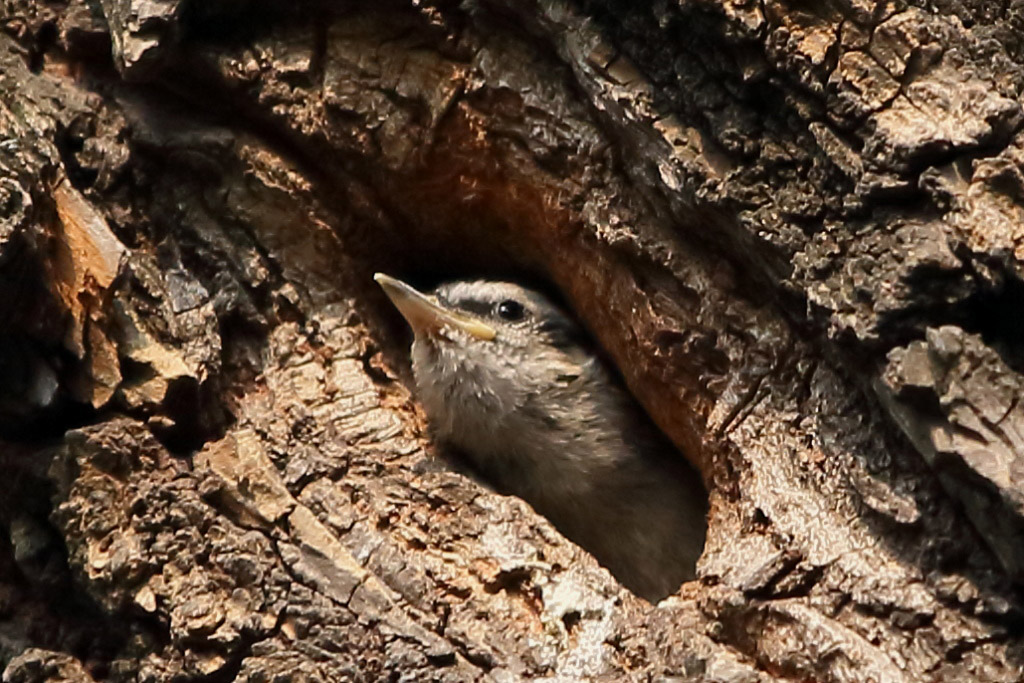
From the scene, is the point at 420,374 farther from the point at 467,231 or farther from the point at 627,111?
the point at 627,111

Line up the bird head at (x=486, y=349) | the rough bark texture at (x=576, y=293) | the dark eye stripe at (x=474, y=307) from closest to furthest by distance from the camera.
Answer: the rough bark texture at (x=576, y=293) < the bird head at (x=486, y=349) < the dark eye stripe at (x=474, y=307)

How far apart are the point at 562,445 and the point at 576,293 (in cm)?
47

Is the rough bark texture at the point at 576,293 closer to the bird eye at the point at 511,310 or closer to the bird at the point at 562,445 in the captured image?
the bird at the point at 562,445

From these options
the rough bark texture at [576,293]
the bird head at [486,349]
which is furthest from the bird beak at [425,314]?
the rough bark texture at [576,293]

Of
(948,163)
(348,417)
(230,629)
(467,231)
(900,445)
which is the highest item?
(948,163)

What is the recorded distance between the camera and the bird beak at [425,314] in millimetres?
3383

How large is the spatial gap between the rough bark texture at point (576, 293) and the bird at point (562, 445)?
0.25 m

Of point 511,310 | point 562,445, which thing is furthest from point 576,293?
point 562,445

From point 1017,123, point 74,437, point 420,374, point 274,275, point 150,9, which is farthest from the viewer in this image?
point 420,374

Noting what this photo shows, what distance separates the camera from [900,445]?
2.48 m

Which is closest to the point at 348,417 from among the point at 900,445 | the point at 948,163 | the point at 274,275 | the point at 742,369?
the point at 274,275

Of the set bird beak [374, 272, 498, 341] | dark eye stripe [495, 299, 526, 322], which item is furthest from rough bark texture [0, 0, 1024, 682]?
dark eye stripe [495, 299, 526, 322]

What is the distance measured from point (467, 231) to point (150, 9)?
114cm

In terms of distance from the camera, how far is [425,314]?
3494 millimetres
